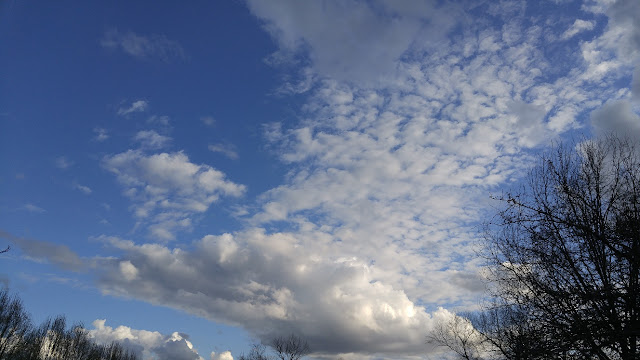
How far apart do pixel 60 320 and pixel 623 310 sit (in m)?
84.8

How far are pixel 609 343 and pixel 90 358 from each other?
9174 cm

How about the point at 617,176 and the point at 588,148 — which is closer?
the point at 617,176

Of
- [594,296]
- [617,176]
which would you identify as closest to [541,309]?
[594,296]

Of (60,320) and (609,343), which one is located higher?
(60,320)

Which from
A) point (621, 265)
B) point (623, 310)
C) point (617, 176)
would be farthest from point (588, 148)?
point (623, 310)

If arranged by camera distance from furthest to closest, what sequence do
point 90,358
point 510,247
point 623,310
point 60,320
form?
point 90,358
point 60,320
point 510,247
point 623,310

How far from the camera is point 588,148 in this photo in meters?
12.8

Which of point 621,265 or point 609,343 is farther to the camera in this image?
point 621,265

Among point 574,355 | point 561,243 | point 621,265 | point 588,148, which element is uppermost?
point 588,148

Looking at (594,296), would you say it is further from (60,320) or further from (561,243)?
(60,320)

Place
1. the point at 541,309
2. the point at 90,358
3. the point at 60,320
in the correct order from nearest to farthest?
the point at 541,309, the point at 60,320, the point at 90,358

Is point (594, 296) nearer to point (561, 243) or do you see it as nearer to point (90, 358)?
point (561, 243)

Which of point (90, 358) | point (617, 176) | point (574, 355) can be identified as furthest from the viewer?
point (90, 358)

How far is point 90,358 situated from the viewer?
77.8 meters
